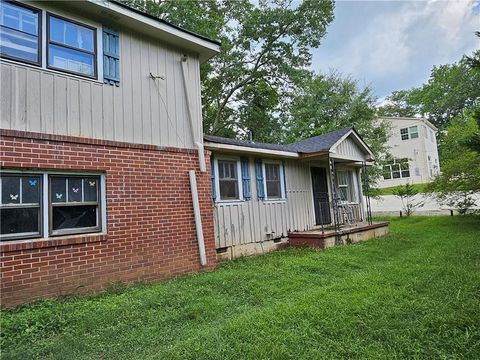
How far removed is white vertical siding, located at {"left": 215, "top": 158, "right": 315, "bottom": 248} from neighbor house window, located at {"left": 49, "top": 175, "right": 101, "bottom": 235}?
304cm

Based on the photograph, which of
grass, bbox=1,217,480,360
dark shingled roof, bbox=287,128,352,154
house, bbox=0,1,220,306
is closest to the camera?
grass, bbox=1,217,480,360

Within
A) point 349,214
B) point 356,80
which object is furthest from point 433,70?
point 349,214

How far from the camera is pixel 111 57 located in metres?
5.45

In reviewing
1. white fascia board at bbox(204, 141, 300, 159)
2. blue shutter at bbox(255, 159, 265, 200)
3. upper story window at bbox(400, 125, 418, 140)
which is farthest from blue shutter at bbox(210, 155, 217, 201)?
upper story window at bbox(400, 125, 418, 140)

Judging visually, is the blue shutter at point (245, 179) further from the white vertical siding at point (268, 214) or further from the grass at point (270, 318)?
the grass at point (270, 318)

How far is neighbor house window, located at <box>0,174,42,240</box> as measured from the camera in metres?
4.12

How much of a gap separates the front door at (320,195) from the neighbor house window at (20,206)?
8.30 metres

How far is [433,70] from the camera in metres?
39.8

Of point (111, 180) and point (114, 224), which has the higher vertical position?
point (111, 180)

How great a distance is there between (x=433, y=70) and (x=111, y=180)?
47.0m

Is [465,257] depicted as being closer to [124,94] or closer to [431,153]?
[124,94]

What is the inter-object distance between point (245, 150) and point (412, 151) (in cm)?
2325

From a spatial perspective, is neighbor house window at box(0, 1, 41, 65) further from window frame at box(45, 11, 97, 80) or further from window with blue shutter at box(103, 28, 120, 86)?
window with blue shutter at box(103, 28, 120, 86)

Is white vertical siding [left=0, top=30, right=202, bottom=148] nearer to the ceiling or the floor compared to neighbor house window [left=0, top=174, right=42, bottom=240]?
nearer to the ceiling
